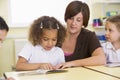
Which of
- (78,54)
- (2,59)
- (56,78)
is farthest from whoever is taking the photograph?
(2,59)

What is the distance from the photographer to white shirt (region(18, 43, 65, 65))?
1801mm

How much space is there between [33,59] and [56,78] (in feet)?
1.94

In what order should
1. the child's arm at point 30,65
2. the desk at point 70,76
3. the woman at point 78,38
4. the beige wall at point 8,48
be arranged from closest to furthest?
the desk at point 70,76
the child's arm at point 30,65
the woman at point 78,38
the beige wall at point 8,48

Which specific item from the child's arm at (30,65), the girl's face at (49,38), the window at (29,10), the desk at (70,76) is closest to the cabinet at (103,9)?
the window at (29,10)

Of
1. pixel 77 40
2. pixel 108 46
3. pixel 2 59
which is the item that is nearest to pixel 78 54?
pixel 77 40

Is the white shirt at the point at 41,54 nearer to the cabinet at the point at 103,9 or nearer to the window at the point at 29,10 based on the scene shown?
the window at the point at 29,10

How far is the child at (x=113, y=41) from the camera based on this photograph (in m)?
2.08

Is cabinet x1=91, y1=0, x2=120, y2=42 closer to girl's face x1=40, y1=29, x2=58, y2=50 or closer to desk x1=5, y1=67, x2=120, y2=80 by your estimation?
girl's face x1=40, y1=29, x2=58, y2=50

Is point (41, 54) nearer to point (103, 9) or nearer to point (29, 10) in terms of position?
point (29, 10)

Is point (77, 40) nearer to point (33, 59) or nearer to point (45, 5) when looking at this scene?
point (33, 59)

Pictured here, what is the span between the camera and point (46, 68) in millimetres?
1586

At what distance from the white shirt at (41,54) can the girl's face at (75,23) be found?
0.21 meters

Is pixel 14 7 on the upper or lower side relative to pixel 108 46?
upper

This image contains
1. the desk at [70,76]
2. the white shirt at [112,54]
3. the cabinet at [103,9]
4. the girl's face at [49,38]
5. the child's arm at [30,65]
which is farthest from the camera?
the cabinet at [103,9]
